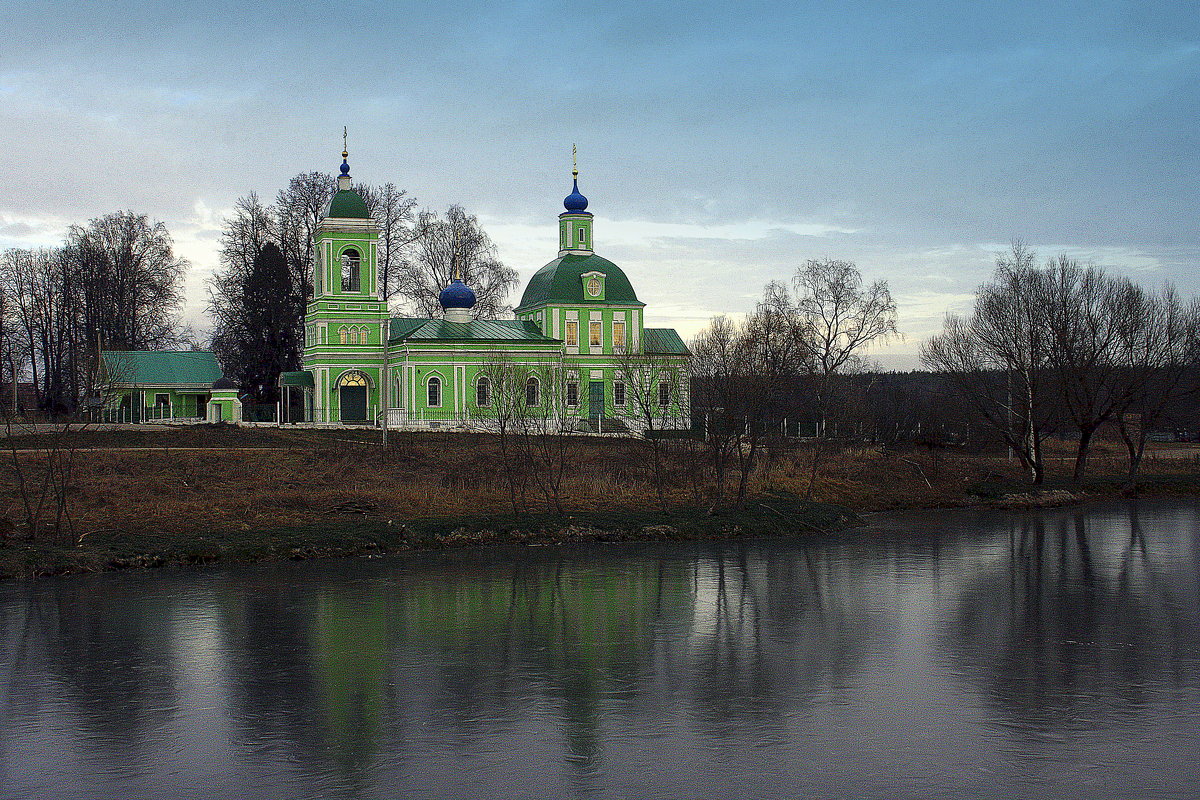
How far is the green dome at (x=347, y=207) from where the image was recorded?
153 ft

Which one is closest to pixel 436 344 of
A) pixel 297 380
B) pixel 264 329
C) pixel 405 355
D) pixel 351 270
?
pixel 405 355

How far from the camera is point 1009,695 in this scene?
993 centimetres

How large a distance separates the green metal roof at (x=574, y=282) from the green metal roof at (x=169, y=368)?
14560mm

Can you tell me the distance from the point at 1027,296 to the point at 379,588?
26.3m

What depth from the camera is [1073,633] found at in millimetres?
12719

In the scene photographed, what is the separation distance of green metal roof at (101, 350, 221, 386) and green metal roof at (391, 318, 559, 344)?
8.28 metres

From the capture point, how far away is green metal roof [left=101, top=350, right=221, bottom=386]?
4738 centimetres

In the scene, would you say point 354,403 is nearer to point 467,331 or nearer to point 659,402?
point 467,331

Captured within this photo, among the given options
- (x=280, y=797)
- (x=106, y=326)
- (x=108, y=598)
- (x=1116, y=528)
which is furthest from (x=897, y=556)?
(x=106, y=326)

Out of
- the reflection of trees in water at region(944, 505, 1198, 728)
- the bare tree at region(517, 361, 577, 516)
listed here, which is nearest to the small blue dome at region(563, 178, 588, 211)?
the bare tree at region(517, 361, 577, 516)

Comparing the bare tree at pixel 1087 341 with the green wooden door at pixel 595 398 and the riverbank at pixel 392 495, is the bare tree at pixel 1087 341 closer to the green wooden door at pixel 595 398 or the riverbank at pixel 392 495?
the riverbank at pixel 392 495

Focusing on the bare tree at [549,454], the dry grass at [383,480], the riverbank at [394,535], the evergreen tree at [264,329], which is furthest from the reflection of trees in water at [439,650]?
the evergreen tree at [264,329]

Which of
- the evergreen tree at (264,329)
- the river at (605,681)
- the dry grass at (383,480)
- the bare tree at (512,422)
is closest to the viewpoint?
the river at (605,681)

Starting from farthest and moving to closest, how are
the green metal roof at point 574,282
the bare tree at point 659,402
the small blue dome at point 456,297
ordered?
the green metal roof at point 574,282, the small blue dome at point 456,297, the bare tree at point 659,402
